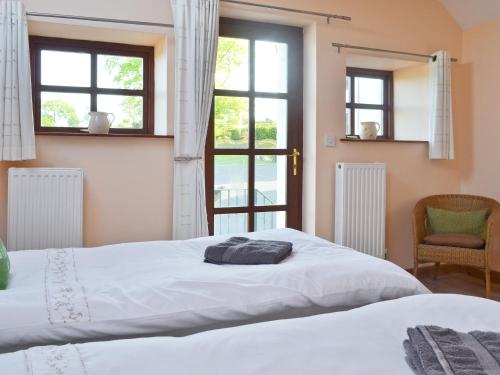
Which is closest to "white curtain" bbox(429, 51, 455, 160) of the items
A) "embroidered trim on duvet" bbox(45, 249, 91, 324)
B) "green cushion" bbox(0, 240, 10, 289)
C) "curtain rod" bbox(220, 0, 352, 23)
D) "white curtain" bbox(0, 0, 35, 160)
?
"curtain rod" bbox(220, 0, 352, 23)

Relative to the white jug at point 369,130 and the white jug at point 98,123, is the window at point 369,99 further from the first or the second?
the white jug at point 98,123

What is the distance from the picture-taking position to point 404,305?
4.79 feet

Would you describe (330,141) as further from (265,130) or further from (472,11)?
Result: (472,11)

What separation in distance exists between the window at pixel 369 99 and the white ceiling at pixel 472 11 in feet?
2.35

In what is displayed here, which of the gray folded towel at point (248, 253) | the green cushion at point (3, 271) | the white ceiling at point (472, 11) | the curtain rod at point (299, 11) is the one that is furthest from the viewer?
the white ceiling at point (472, 11)

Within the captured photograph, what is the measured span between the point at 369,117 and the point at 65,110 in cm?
254

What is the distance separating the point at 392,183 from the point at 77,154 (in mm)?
2498

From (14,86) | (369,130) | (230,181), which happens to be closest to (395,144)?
(369,130)

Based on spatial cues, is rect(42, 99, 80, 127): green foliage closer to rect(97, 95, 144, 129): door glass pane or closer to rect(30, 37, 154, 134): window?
rect(30, 37, 154, 134): window

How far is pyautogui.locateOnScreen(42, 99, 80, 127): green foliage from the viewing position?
130 inches

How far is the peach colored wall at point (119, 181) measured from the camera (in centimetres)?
306

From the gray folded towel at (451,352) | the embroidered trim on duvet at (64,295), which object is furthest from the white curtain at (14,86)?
the gray folded towel at (451,352)

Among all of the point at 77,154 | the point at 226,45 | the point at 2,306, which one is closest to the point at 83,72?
the point at 77,154

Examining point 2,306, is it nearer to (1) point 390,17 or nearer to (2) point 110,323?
(2) point 110,323
